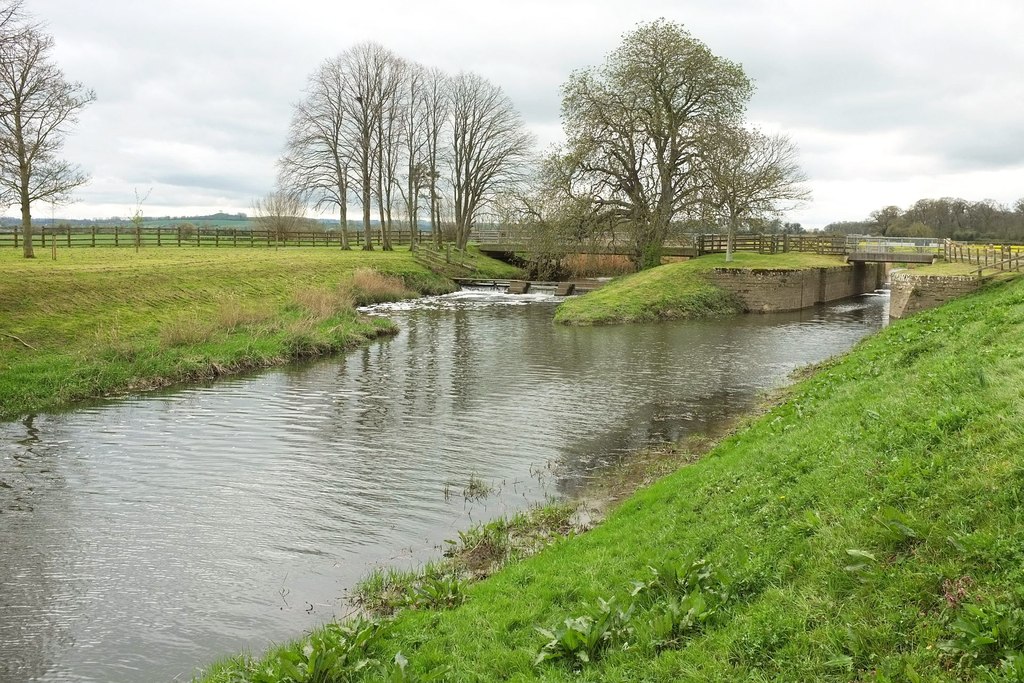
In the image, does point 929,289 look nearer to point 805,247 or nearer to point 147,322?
point 805,247

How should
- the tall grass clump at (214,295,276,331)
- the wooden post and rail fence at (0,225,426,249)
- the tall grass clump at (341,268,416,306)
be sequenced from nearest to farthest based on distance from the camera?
1. the tall grass clump at (214,295,276,331)
2. the tall grass clump at (341,268,416,306)
3. the wooden post and rail fence at (0,225,426,249)

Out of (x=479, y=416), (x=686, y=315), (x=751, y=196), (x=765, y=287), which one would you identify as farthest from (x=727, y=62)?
(x=479, y=416)

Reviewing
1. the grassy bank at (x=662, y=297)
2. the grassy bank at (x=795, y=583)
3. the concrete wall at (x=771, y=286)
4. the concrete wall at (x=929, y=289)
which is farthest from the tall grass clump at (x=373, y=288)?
the grassy bank at (x=795, y=583)

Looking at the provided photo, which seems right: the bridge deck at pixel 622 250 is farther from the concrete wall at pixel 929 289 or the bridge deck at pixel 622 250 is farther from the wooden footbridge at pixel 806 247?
the concrete wall at pixel 929 289

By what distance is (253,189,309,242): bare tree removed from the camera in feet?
199

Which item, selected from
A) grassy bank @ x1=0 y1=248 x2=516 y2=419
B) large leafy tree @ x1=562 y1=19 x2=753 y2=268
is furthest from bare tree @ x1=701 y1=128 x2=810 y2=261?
grassy bank @ x1=0 y1=248 x2=516 y2=419

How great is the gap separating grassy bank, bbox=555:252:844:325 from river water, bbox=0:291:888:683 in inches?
359

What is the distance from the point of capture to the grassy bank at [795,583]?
458cm

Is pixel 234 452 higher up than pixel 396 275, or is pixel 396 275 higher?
pixel 396 275

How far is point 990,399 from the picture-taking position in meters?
7.12

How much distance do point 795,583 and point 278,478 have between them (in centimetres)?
899

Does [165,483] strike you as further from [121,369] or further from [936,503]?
[936,503]

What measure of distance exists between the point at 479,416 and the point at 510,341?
1156 centimetres

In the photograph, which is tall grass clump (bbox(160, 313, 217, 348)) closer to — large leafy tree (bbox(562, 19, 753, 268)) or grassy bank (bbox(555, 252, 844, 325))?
grassy bank (bbox(555, 252, 844, 325))
